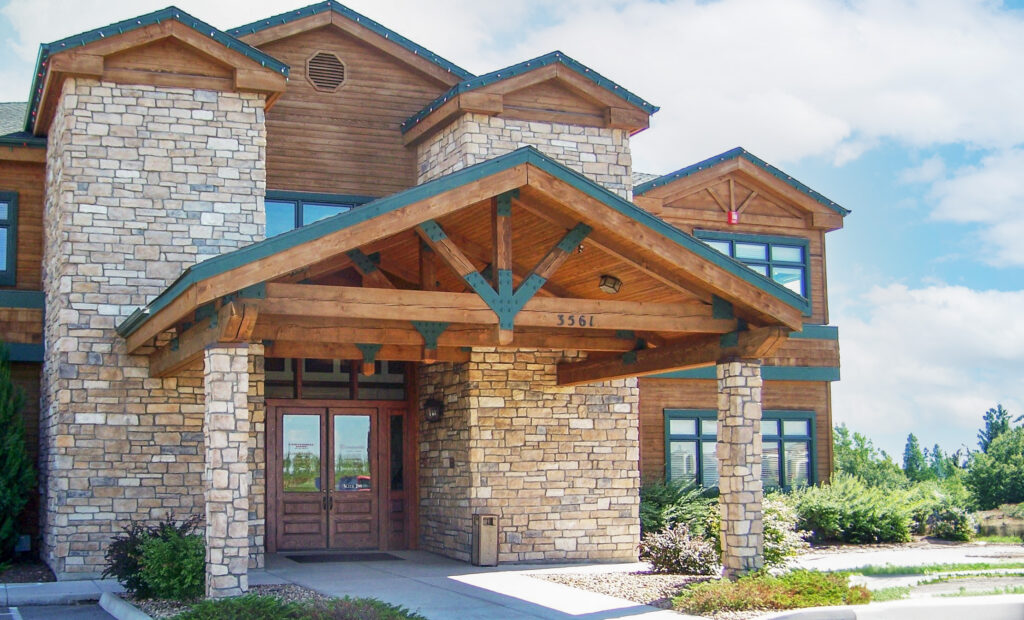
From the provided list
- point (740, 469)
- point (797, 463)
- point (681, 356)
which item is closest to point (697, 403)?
point (797, 463)

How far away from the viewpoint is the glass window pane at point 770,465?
20062 millimetres

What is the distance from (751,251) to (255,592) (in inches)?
471

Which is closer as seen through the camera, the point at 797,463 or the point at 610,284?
the point at 610,284

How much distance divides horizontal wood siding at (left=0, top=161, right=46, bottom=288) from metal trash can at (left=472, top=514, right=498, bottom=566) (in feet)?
24.3

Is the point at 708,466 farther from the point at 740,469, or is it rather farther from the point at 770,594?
the point at 770,594

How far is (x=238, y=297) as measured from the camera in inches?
408

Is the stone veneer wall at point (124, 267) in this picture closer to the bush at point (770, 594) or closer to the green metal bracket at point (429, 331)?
the green metal bracket at point (429, 331)

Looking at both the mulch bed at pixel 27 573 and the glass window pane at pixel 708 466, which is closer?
the mulch bed at pixel 27 573

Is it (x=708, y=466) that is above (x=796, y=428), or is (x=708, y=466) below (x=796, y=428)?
below

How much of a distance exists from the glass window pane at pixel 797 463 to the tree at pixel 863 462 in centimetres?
1013

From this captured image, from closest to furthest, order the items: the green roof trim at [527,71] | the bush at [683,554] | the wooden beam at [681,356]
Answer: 1. the wooden beam at [681,356]
2. the bush at [683,554]
3. the green roof trim at [527,71]

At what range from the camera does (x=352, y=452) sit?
1700cm

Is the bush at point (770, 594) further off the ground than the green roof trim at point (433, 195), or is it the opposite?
the green roof trim at point (433, 195)

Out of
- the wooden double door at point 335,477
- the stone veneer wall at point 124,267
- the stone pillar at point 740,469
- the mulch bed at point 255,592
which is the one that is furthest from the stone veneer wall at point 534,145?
the mulch bed at point 255,592
